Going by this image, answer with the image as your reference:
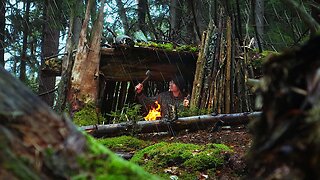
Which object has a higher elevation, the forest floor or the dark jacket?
the dark jacket

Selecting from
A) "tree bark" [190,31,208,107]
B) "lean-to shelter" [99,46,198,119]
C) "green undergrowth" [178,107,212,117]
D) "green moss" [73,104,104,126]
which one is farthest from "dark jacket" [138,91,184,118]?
"green moss" [73,104,104,126]

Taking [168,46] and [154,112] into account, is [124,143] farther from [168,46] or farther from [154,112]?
[168,46]

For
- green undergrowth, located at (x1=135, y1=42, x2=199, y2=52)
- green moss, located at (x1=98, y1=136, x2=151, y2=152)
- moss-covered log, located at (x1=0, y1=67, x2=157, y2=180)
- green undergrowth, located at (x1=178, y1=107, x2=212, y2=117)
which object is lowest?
green moss, located at (x1=98, y1=136, x2=151, y2=152)

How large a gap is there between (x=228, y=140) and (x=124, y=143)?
5.52ft

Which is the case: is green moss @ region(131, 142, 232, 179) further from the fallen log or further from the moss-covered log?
the moss-covered log

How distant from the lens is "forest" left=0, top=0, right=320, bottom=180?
110 centimetres

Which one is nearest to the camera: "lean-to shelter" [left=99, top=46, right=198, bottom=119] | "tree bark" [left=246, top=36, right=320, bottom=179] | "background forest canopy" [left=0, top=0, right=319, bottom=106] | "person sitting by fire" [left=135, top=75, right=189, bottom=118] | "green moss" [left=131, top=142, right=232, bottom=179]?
"tree bark" [left=246, top=36, right=320, bottom=179]

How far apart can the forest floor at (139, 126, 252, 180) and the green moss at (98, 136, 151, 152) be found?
640mm

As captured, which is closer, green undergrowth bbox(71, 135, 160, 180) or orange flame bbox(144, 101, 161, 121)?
green undergrowth bbox(71, 135, 160, 180)

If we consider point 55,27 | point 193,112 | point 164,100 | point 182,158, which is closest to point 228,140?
point 193,112

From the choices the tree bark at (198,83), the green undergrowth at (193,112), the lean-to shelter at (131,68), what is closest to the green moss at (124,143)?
the green undergrowth at (193,112)

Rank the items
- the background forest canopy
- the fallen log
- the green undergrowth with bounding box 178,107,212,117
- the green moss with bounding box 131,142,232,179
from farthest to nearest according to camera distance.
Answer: the background forest canopy
the green undergrowth with bounding box 178,107,212,117
the fallen log
the green moss with bounding box 131,142,232,179

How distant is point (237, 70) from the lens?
8.35m

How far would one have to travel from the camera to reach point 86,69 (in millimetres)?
8703
